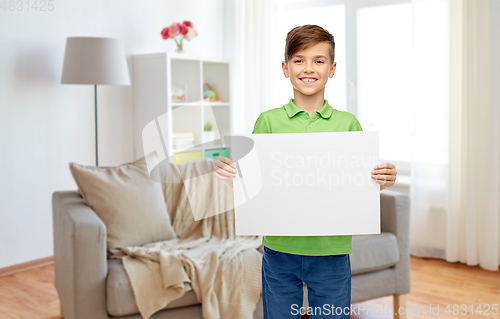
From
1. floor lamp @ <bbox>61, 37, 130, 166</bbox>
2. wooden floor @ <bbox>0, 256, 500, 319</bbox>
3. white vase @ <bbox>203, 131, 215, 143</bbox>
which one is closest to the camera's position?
wooden floor @ <bbox>0, 256, 500, 319</bbox>

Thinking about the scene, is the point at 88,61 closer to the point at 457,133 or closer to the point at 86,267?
the point at 86,267

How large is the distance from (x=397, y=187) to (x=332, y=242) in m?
2.59

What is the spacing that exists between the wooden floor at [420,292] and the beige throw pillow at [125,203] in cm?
63

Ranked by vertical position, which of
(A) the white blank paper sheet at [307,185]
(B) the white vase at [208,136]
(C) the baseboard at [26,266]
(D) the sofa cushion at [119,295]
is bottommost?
(C) the baseboard at [26,266]

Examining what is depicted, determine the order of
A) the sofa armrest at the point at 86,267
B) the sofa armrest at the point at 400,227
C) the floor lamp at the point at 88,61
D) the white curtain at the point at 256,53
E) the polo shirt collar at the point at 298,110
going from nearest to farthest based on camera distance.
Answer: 1. the polo shirt collar at the point at 298,110
2. the sofa armrest at the point at 86,267
3. the sofa armrest at the point at 400,227
4. the floor lamp at the point at 88,61
5. the white curtain at the point at 256,53

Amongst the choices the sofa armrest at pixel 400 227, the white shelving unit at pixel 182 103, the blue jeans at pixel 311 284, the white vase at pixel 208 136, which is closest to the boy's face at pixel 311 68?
the blue jeans at pixel 311 284

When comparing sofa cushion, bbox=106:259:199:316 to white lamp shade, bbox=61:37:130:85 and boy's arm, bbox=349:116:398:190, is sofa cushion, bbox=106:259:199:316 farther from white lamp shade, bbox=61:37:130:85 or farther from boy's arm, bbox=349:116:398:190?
white lamp shade, bbox=61:37:130:85

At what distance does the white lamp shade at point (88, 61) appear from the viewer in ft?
9.84

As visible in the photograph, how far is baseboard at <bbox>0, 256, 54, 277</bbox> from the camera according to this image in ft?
10.1

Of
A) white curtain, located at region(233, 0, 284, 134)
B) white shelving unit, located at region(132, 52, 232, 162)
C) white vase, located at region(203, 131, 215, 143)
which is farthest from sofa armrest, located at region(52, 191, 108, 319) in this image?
white curtain, located at region(233, 0, 284, 134)

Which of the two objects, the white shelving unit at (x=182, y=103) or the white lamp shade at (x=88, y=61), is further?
the white shelving unit at (x=182, y=103)

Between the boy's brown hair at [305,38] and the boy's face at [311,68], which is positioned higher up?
the boy's brown hair at [305,38]

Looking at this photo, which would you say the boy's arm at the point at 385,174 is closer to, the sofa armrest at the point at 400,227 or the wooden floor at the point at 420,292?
the sofa armrest at the point at 400,227

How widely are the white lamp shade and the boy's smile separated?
2125mm
